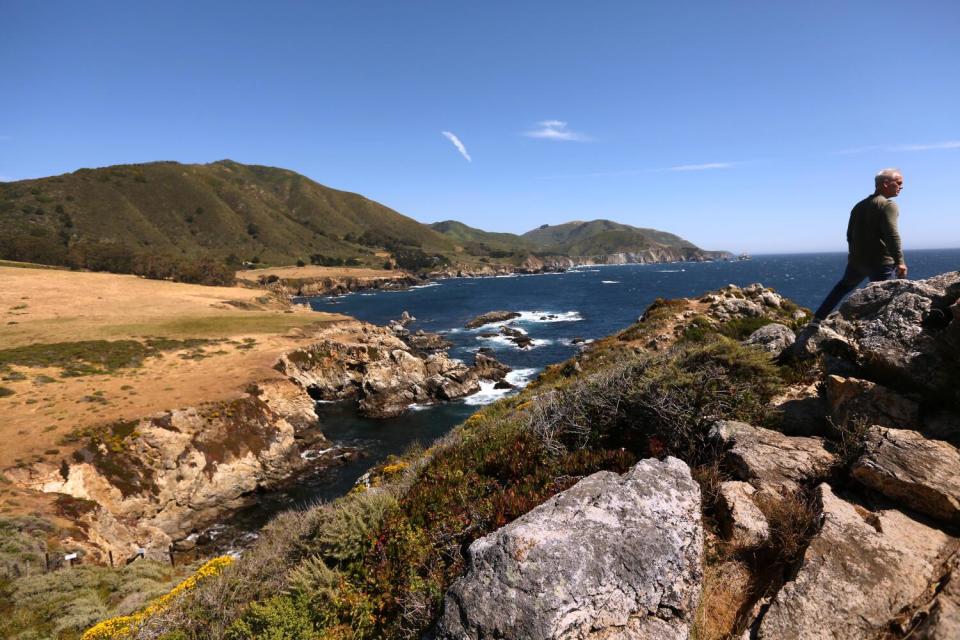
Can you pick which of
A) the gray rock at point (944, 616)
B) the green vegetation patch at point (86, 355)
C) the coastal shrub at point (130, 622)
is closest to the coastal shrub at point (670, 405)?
the gray rock at point (944, 616)

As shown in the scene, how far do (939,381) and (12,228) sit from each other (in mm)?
169649

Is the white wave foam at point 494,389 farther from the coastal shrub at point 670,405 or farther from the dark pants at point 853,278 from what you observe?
the dark pants at point 853,278

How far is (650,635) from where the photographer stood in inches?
142

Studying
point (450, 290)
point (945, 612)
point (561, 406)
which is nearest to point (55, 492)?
point (561, 406)

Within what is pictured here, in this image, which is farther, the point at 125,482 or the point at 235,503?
the point at 235,503

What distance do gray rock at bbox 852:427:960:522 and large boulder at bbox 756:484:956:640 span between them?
0.77 ft

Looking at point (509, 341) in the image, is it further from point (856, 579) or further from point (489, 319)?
point (856, 579)

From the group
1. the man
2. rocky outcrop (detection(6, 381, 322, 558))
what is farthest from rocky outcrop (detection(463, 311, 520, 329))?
the man

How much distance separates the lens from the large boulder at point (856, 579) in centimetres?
341

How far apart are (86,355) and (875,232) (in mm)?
41797

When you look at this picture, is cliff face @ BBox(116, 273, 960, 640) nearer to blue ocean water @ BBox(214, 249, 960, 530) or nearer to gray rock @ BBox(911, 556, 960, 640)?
gray rock @ BBox(911, 556, 960, 640)

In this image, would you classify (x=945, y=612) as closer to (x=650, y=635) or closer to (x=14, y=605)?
(x=650, y=635)

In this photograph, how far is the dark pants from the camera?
7.50 m

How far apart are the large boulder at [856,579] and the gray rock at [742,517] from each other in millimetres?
613
